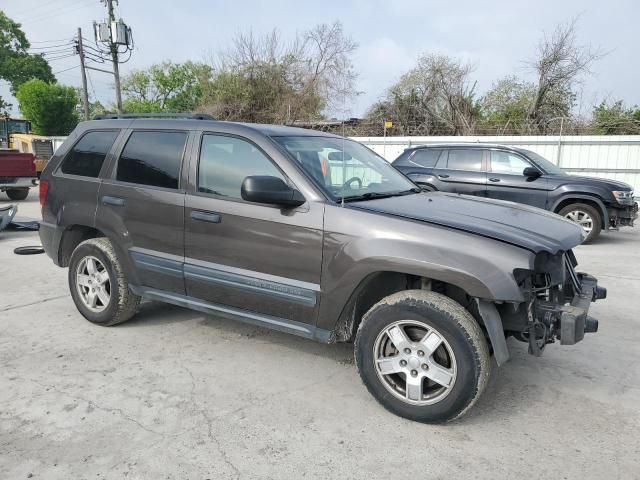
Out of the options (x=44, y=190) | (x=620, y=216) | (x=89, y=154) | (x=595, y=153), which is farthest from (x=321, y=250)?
(x=595, y=153)

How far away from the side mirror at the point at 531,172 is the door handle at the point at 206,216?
7.23 meters

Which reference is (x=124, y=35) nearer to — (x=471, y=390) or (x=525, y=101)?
(x=525, y=101)

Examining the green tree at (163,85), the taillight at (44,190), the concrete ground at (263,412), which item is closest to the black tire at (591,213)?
the concrete ground at (263,412)

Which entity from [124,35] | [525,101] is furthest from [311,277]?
[124,35]

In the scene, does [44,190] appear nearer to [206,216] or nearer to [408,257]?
[206,216]

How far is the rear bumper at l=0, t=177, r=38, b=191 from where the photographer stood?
14.1m

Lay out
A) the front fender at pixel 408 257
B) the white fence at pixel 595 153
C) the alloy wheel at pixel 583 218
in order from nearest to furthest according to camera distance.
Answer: the front fender at pixel 408 257 → the alloy wheel at pixel 583 218 → the white fence at pixel 595 153

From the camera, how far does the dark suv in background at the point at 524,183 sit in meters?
9.18

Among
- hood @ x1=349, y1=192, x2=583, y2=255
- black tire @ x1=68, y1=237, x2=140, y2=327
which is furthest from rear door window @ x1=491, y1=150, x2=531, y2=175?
black tire @ x1=68, y1=237, x2=140, y2=327

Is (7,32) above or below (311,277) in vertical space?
above

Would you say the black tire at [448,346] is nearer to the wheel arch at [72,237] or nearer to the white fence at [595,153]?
the wheel arch at [72,237]

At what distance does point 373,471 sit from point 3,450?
195cm

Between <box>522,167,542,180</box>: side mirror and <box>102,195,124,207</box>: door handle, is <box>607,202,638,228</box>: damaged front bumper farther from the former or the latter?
<box>102,195,124,207</box>: door handle

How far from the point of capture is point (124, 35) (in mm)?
29375
